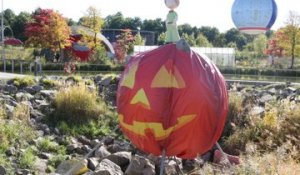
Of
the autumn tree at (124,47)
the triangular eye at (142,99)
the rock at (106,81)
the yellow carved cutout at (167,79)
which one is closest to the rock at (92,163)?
the triangular eye at (142,99)

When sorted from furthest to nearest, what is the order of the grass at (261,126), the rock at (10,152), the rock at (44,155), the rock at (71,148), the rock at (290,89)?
the rock at (290,89)
the rock at (71,148)
the grass at (261,126)
the rock at (44,155)
the rock at (10,152)

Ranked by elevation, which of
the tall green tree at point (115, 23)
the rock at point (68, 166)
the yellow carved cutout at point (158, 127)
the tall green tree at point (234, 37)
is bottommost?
the rock at point (68, 166)

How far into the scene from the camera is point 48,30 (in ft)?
115

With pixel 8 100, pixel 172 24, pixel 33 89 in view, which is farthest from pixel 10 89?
pixel 172 24

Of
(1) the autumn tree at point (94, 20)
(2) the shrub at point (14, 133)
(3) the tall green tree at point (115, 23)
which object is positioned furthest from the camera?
(3) the tall green tree at point (115, 23)

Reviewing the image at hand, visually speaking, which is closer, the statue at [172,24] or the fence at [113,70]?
the statue at [172,24]

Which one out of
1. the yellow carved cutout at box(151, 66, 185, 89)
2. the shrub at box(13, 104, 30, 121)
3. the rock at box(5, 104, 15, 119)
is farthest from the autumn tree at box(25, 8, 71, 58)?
the yellow carved cutout at box(151, 66, 185, 89)

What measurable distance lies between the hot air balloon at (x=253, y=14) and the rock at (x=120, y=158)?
3091 millimetres

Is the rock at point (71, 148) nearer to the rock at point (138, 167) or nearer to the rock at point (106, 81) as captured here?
the rock at point (138, 167)

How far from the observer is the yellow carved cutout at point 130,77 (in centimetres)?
445

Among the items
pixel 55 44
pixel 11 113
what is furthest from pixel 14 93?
pixel 55 44

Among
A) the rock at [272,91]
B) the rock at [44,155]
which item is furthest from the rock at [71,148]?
the rock at [272,91]

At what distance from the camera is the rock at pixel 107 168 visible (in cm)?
726

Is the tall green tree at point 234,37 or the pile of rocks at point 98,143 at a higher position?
the tall green tree at point 234,37
